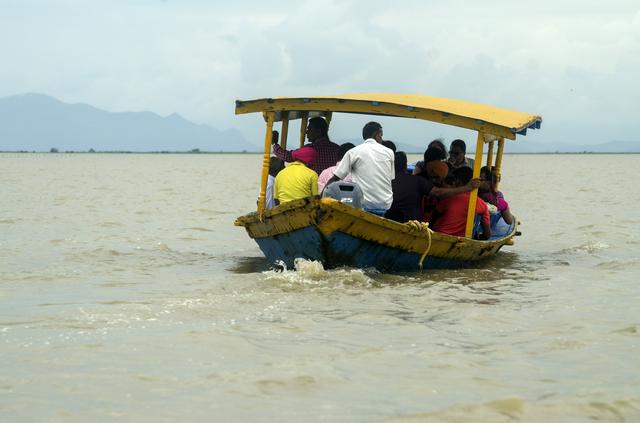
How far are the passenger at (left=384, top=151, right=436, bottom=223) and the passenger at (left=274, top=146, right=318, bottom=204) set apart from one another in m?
0.93

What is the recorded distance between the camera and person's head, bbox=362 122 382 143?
9.90 meters

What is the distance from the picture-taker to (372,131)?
32.5 feet

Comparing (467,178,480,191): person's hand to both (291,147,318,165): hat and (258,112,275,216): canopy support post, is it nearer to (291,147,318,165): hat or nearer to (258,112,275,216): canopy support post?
(291,147,318,165): hat

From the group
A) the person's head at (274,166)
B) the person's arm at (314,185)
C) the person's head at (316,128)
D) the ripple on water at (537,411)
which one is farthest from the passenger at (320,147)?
the ripple on water at (537,411)

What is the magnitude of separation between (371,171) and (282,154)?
1332mm

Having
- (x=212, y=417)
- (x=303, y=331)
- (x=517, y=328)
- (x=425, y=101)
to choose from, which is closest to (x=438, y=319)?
(x=517, y=328)

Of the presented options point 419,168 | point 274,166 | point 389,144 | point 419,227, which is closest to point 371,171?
point 419,227

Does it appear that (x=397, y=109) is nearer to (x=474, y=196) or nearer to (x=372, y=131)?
(x=372, y=131)

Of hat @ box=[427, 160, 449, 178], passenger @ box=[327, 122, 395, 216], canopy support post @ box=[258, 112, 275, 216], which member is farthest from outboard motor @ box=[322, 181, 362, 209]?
hat @ box=[427, 160, 449, 178]

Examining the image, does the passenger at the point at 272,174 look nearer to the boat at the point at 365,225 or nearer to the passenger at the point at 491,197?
the boat at the point at 365,225

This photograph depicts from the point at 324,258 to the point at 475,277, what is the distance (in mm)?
2105

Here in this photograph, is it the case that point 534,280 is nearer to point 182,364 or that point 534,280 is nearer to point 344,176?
point 344,176

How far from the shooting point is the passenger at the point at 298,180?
986cm

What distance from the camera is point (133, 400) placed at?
5.16 m
